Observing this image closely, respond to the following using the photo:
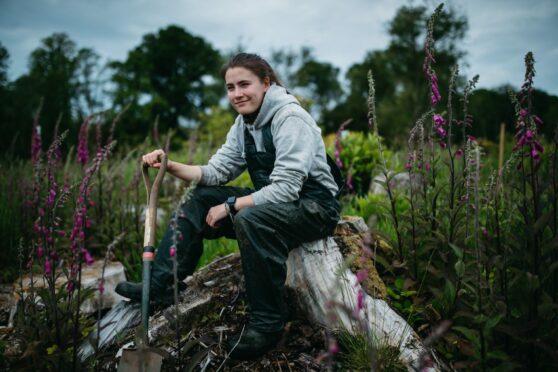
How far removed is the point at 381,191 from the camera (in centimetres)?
477

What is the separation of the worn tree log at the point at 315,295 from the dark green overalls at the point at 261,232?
158 millimetres

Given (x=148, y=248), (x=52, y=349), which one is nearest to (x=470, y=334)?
(x=148, y=248)

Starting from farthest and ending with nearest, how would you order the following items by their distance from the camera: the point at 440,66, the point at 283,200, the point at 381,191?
the point at 440,66 → the point at 381,191 → the point at 283,200

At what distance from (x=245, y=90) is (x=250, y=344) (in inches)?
68.4

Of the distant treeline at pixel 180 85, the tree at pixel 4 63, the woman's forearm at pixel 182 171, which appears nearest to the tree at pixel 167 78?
the distant treeline at pixel 180 85

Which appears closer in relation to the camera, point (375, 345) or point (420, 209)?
point (375, 345)

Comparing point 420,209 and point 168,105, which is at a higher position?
point 168,105

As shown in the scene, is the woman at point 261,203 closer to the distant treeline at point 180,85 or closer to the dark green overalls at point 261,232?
the dark green overalls at point 261,232

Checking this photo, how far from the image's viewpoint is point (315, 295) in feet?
8.12

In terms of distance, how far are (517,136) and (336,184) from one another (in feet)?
4.16

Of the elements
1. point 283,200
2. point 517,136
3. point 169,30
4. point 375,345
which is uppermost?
point 169,30

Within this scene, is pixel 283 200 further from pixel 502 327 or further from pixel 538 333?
pixel 538 333

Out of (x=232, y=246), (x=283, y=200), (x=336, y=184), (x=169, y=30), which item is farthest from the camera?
(x=169, y=30)

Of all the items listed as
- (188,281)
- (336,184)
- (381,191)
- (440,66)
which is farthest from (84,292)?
(440,66)
